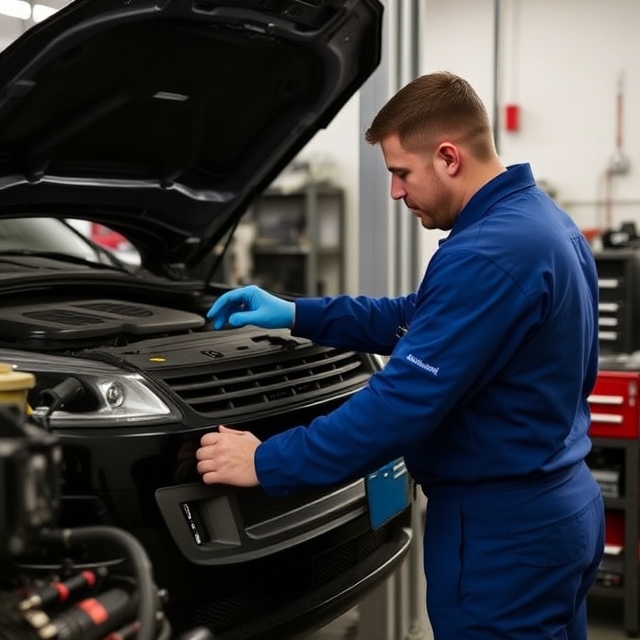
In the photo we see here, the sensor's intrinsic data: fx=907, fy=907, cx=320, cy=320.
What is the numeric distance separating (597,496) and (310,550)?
60cm

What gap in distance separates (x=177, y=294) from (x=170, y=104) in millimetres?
527

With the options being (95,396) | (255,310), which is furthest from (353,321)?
(95,396)

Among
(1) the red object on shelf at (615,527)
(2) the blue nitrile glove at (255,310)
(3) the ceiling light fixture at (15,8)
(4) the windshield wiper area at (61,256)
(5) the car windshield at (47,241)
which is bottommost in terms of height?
(1) the red object on shelf at (615,527)

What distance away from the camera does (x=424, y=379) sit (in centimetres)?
157

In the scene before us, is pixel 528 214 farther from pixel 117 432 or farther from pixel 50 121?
pixel 50 121

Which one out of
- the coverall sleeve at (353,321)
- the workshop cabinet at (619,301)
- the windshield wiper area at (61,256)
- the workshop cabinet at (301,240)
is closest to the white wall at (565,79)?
the workshop cabinet at (301,240)

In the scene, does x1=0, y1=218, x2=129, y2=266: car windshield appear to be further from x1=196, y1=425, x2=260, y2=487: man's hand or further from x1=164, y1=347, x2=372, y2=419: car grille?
x1=196, y1=425, x2=260, y2=487: man's hand

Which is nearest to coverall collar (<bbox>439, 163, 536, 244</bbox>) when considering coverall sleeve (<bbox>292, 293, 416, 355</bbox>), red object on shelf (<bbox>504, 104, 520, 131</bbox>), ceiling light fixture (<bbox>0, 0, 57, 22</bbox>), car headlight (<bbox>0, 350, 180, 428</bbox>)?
coverall sleeve (<bbox>292, 293, 416, 355</bbox>)

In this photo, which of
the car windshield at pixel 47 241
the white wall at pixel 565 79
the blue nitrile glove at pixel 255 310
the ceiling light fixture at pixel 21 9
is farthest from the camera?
the white wall at pixel 565 79

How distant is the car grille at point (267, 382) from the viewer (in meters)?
1.77

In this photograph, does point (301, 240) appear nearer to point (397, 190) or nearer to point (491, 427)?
point (397, 190)

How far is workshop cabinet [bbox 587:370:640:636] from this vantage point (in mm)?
3166

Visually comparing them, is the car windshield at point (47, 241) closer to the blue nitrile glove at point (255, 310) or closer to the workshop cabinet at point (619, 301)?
the blue nitrile glove at point (255, 310)

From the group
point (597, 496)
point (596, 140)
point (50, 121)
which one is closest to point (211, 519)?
point (597, 496)
